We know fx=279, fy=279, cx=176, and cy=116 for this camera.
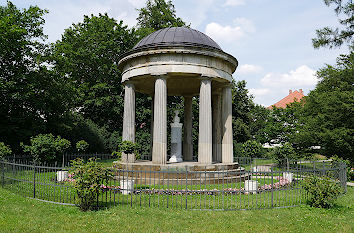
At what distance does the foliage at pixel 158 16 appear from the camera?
40469 millimetres

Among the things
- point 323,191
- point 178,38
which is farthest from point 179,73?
point 323,191

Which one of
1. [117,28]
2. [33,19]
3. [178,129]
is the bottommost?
[178,129]

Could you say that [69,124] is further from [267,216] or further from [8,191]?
[267,216]

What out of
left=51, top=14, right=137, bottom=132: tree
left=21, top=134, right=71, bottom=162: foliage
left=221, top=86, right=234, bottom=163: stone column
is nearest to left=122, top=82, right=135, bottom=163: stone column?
left=21, top=134, right=71, bottom=162: foliage

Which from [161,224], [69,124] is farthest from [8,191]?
[69,124]

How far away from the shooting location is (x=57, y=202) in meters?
10.9

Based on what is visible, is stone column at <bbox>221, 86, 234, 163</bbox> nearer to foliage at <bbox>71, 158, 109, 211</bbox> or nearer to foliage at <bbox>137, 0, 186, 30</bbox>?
foliage at <bbox>71, 158, 109, 211</bbox>

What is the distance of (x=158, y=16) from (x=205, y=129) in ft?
92.8

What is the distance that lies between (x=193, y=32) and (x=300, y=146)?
61.8 feet

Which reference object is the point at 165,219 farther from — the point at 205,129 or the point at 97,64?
the point at 97,64

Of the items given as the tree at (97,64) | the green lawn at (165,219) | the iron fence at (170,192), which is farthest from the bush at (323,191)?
the tree at (97,64)

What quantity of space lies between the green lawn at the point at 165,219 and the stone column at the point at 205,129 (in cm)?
696

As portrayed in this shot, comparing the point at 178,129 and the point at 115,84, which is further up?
the point at 115,84

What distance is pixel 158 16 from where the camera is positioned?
40.5 metres
